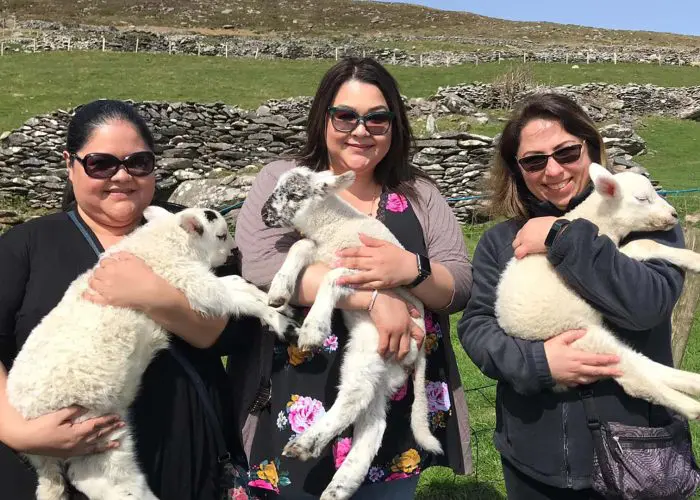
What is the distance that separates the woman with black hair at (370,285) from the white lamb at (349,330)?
0.07 meters

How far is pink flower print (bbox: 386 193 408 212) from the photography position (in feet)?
10.2

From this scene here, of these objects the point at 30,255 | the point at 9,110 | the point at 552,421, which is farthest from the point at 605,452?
the point at 9,110

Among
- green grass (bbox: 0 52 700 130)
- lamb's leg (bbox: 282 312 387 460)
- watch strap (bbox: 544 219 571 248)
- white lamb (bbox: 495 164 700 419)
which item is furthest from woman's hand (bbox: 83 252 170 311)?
green grass (bbox: 0 52 700 130)

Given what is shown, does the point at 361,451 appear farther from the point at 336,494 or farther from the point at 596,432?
the point at 596,432

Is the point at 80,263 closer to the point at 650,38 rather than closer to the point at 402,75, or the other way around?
the point at 402,75

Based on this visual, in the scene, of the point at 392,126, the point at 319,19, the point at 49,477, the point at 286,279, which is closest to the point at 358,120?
the point at 392,126

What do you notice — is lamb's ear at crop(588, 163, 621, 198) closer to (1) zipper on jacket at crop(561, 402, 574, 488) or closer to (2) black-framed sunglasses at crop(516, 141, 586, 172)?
(2) black-framed sunglasses at crop(516, 141, 586, 172)

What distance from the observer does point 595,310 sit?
2.78 m

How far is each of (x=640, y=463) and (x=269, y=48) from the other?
43491mm

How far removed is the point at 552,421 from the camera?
8.64 feet

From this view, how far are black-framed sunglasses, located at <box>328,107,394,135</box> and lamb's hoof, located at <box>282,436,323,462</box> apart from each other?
154 cm

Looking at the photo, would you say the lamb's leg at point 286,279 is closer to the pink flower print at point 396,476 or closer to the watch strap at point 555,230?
the pink flower print at point 396,476

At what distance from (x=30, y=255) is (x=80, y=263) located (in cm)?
21

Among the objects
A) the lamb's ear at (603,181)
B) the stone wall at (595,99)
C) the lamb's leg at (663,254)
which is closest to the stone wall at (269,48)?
the stone wall at (595,99)
